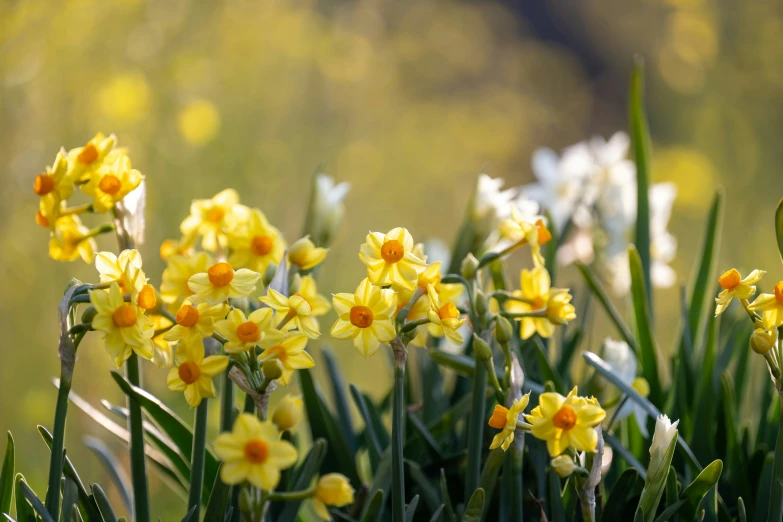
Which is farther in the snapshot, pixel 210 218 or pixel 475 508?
pixel 210 218

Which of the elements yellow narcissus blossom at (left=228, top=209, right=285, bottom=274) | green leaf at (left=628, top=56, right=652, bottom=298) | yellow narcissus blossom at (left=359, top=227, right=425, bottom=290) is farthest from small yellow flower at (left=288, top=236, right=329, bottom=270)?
green leaf at (left=628, top=56, right=652, bottom=298)

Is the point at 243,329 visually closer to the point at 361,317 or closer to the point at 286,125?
the point at 361,317

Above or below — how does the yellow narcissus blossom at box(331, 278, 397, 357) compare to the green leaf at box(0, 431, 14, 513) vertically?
above

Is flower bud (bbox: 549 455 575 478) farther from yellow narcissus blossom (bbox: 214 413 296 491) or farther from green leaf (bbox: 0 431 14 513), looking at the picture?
green leaf (bbox: 0 431 14 513)

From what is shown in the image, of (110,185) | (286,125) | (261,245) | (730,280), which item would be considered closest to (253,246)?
(261,245)

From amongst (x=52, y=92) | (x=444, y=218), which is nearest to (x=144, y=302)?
(x=52, y=92)

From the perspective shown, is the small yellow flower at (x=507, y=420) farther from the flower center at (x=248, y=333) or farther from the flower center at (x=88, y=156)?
the flower center at (x=88, y=156)

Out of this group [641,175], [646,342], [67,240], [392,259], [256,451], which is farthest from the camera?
[641,175]
